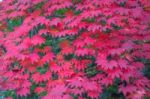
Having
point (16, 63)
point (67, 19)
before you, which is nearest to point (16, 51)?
point (16, 63)

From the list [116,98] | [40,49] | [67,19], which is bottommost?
[116,98]

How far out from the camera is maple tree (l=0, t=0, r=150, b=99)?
3.89 m

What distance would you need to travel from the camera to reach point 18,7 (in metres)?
4.99

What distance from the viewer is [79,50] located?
408cm

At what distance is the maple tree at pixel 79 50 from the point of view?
389 cm

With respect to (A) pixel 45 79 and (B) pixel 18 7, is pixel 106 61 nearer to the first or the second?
(A) pixel 45 79

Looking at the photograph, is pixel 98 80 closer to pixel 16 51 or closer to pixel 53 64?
pixel 53 64

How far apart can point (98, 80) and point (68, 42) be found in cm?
80

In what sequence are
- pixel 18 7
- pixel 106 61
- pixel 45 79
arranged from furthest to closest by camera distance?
pixel 18 7, pixel 45 79, pixel 106 61

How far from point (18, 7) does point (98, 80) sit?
200 cm

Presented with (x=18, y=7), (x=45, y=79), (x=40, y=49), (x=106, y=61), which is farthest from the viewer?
(x=18, y=7)

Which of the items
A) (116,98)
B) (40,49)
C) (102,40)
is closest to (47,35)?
(40,49)

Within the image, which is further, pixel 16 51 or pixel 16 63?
pixel 16 63

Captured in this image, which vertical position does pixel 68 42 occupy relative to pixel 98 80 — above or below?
above
